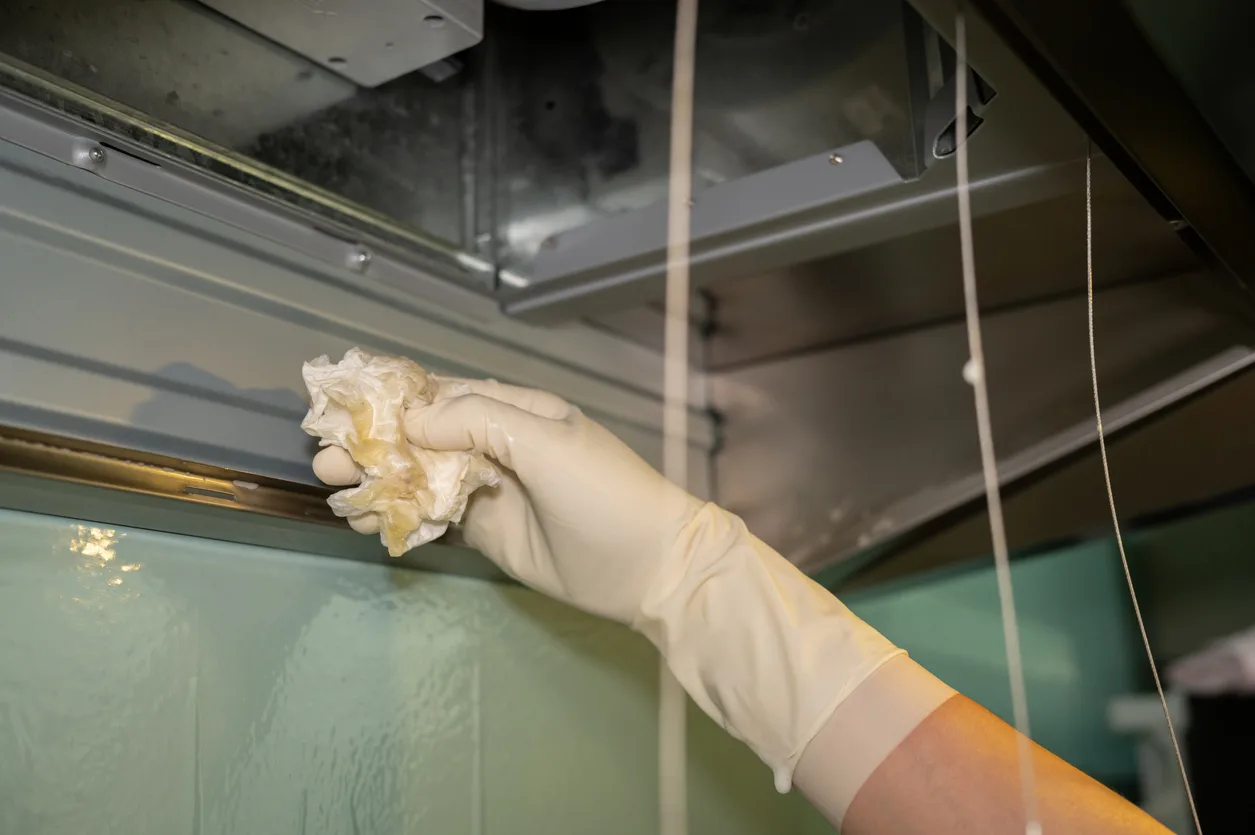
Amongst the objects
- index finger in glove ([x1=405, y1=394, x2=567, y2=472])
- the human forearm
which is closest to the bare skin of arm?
the human forearm

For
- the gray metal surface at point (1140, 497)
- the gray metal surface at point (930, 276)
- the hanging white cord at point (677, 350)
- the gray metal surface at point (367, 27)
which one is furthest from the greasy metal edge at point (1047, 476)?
the gray metal surface at point (367, 27)

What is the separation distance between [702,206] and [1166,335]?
1.68ft

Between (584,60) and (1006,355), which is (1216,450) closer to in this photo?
(1006,355)

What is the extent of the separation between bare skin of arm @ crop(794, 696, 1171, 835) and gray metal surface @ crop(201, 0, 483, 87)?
67cm

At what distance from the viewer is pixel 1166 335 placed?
3.46ft

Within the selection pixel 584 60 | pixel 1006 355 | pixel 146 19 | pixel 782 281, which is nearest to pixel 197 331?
pixel 146 19

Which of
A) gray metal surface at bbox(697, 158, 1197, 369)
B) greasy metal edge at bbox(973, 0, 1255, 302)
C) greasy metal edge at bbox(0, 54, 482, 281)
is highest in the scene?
gray metal surface at bbox(697, 158, 1197, 369)

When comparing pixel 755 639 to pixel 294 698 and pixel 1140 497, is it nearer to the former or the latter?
pixel 294 698

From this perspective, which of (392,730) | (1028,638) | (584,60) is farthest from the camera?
(1028,638)

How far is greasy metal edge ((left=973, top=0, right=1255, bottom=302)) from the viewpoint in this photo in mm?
566

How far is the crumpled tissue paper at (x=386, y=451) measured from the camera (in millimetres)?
771

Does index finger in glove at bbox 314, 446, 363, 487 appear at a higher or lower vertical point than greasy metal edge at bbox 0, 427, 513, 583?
higher

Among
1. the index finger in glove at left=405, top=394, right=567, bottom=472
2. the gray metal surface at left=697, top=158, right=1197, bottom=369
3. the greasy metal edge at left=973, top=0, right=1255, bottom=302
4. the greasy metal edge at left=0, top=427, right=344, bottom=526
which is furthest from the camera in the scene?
the gray metal surface at left=697, top=158, right=1197, bottom=369

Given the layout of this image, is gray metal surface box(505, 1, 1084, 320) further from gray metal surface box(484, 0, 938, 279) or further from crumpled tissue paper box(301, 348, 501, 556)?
crumpled tissue paper box(301, 348, 501, 556)
